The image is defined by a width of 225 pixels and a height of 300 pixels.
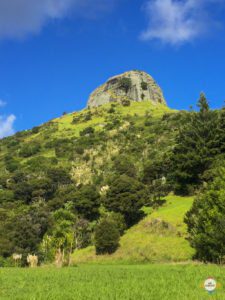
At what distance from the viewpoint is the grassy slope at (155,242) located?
183 feet

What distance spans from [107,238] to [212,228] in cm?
2188

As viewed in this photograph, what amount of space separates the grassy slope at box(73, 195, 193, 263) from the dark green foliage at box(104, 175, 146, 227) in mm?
2458

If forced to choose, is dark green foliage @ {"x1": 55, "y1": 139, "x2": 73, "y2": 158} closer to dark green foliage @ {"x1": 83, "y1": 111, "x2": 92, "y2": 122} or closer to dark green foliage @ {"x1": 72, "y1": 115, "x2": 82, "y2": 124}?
dark green foliage @ {"x1": 83, "y1": 111, "x2": 92, "y2": 122}

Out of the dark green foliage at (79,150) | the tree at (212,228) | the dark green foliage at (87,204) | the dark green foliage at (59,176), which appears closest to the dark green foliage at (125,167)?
the dark green foliage at (59,176)

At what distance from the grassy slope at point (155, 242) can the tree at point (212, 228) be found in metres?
6.09

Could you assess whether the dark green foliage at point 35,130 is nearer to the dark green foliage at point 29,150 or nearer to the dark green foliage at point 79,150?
the dark green foliage at point 29,150

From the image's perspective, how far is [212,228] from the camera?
144ft

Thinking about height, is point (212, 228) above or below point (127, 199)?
below

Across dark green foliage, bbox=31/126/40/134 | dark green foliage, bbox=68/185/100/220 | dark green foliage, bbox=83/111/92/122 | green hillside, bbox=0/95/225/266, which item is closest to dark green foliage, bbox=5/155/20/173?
green hillside, bbox=0/95/225/266

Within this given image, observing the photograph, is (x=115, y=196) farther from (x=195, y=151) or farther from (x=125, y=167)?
(x=125, y=167)

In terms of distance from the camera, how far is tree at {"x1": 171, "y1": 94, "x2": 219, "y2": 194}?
76250 mm

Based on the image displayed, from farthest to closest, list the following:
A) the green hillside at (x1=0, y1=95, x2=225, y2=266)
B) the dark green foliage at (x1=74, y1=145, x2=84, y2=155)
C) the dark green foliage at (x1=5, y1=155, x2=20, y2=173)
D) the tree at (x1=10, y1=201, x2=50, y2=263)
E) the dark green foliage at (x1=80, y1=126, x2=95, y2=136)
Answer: the dark green foliage at (x1=80, y1=126, x2=95, y2=136) → the dark green foliage at (x1=74, y1=145, x2=84, y2=155) → the dark green foliage at (x1=5, y1=155, x2=20, y2=173) → the tree at (x1=10, y1=201, x2=50, y2=263) → the green hillside at (x1=0, y1=95, x2=225, y2=266)

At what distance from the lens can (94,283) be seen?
25016mm

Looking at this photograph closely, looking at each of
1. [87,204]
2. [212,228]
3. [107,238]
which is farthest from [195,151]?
[212,228]
